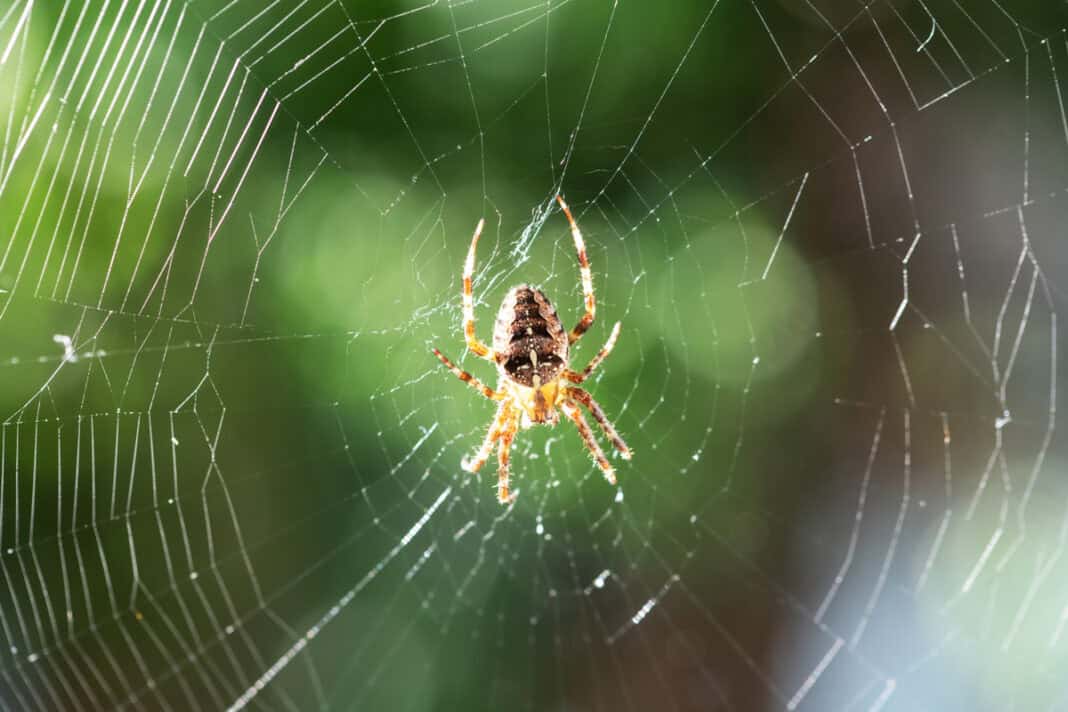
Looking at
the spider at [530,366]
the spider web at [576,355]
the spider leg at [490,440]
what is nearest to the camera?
the spider web at [576,355]

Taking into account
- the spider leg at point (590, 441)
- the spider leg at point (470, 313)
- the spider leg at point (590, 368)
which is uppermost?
the spider leg at point (470, 313)

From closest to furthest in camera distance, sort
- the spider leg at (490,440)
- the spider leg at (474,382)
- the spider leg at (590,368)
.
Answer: the spider leg at (474,382) → the spider leg at (590,368) → the spider leg at (490,440)

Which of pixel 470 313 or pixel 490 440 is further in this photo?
pixel 490 440

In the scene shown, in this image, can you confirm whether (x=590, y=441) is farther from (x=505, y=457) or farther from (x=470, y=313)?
(x=470, y=313)

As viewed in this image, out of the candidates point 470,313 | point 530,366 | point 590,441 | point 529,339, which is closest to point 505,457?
point 590,441

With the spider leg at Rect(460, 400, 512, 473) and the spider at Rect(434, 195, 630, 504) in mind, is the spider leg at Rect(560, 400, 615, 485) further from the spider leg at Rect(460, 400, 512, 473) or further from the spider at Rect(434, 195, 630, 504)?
the spider leg at Rect(460, 400, 512, 473)

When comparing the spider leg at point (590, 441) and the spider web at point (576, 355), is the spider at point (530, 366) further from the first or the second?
the spider web at point (576, 355)

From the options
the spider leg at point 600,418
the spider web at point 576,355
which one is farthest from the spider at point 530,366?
the spider web at point 576,355
